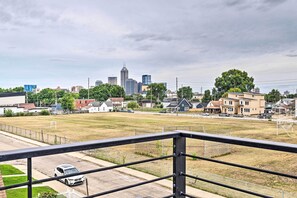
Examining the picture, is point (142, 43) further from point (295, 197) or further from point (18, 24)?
point (295, 197)

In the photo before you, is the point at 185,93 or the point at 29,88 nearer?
the point at 29,88

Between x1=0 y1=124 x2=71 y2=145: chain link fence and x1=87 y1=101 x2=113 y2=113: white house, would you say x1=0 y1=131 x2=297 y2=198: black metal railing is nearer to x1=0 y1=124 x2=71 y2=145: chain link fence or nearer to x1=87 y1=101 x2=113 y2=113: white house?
x1=0 y1=124 x2=71 y2=145: chain link fence

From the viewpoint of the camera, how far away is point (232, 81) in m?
47.6

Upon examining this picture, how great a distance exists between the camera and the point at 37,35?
18.0m

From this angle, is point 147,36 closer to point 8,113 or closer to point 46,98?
point 8,113

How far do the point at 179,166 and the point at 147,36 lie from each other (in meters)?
31.6

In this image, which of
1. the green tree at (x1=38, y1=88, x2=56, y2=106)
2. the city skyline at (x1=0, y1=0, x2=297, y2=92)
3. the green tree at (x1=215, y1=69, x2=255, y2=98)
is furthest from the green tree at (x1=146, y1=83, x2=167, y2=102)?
the green tree at (x1=38, y1=88, x2=56, y2=106)

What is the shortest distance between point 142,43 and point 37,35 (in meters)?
16.7

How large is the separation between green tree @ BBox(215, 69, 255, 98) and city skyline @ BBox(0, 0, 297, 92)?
1.56 m

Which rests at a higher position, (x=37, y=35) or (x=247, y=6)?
(x=247, y=6)

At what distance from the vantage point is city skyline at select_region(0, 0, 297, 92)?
44.2 feet

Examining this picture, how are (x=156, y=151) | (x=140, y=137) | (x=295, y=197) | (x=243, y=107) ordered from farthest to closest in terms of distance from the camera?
(x=243, y=107) → (x=156, y=151) → (x=295, y=197) → (x=140, y=137)

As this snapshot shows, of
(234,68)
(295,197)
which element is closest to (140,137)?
(295,197)

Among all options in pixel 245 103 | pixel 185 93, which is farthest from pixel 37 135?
pixel 185 93
